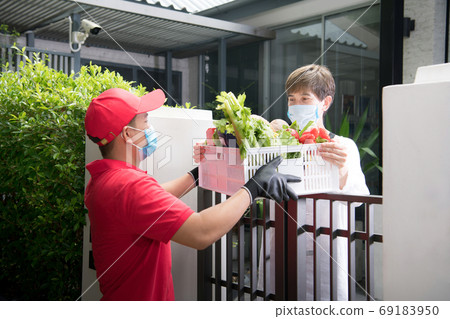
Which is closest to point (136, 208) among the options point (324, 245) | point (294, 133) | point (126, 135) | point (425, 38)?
point (126, 135)

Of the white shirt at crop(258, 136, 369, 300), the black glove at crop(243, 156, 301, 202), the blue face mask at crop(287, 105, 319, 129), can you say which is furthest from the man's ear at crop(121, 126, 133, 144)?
the blue face mask at crop(287, 105, 319, 129)

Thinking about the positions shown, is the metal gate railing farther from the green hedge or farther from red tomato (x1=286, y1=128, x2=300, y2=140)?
the green hedge

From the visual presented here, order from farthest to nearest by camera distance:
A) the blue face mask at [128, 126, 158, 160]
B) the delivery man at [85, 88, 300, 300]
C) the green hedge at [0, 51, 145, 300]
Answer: the green hedge at [0, 51, 145, 300] → the blue face mask at [128, 126, 158, 160] → the delivery man at [85, 88, 300, 300]

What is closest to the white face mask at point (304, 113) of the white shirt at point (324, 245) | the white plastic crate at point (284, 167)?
the white shirt at point (324, 245)

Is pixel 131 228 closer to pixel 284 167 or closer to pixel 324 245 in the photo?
pixel 284 167

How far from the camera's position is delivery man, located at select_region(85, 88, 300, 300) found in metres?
1.74

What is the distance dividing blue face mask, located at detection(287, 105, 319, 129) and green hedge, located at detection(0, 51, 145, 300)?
3.98 ft

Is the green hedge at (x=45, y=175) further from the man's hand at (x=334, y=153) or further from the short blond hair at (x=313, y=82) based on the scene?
the man's hand at (x=334, y=153)

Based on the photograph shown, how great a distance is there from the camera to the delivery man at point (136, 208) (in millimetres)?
1738

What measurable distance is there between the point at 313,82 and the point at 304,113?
0.21 metres

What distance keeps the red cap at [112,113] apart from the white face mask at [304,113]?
3.34 ft

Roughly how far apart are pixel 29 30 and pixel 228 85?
4.33 metres

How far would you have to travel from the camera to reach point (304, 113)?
2.72 m

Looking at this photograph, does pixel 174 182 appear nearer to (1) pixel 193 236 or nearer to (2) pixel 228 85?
(1) pixel 193 236
